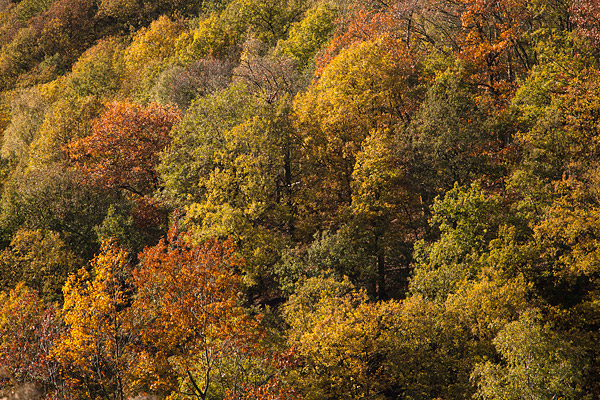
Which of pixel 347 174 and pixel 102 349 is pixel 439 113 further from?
pixel 102 349

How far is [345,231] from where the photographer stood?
34.6 meters

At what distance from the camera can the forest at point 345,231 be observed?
2373 centimetres

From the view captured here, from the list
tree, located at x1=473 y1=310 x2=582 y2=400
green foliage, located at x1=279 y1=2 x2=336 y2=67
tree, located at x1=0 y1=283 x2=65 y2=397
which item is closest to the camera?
tree, located at x1=0 y1=283 x2=65 y2=397

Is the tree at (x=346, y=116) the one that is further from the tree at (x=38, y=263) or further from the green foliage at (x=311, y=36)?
the green foliage at (x=311, y=36)

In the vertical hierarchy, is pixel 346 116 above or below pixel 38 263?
above

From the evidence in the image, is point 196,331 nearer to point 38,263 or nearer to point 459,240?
point 459,240

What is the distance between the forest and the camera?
23734 millimetres

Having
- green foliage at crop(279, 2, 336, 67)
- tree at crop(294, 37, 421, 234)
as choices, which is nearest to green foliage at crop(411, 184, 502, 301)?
tree at crop(294, 37, 421, 234)

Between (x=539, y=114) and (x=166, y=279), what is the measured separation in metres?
25.3

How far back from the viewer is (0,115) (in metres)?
87.4

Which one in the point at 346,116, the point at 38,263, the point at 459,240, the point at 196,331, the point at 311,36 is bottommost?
the point at 38,263

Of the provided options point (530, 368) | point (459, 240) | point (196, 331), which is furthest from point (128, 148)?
point (530, 368)

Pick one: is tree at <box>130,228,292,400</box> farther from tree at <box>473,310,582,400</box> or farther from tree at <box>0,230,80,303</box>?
tree at <box>0,230,80,303</box>

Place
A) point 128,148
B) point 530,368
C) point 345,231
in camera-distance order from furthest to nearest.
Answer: point 128,148
point 345,231
point 530,368
